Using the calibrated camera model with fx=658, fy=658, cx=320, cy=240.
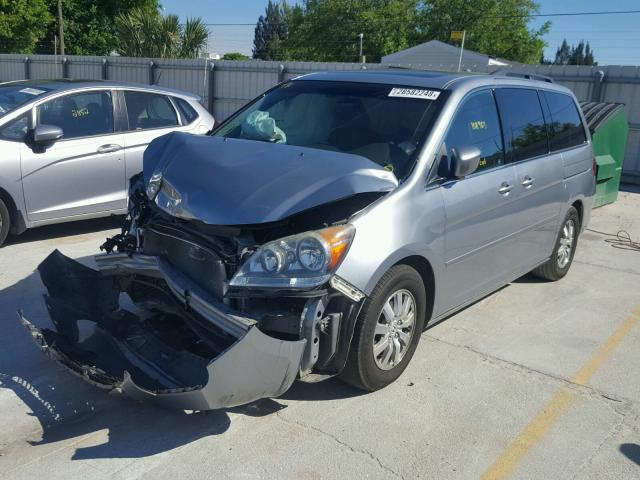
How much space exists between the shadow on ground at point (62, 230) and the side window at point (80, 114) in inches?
39.2

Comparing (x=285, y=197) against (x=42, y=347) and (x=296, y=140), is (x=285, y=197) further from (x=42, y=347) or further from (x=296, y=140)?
(x=42, y=347)

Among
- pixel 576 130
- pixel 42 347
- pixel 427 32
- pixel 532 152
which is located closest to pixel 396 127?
pixel 532 152

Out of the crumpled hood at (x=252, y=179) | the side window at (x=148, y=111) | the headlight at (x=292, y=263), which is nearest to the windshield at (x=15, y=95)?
the side window at (x=148, y=111)

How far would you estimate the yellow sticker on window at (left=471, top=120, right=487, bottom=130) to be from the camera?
4.64 meters

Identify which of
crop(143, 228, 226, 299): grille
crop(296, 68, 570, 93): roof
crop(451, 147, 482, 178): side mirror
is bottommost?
crop(143, 228, 226, 299): grille

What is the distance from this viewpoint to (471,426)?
12.4 feet

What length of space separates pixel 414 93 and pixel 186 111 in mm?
4355

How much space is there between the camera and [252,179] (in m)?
3.67

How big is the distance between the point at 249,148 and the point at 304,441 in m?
1.79

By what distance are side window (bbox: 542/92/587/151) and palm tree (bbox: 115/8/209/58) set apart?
20155 millimetres

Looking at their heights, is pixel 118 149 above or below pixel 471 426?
above

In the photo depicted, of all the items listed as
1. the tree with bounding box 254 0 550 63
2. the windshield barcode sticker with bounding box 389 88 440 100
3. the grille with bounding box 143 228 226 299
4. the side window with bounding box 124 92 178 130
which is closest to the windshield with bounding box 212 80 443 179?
the windshield barcode sticker with bounding box 389 88 440 100

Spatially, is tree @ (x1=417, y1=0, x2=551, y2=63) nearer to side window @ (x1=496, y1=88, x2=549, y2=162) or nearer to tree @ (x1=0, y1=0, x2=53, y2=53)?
tree @ (x1=0, y1=0, x2=53, y2=53)

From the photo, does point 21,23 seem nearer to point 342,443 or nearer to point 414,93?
point 414,93
